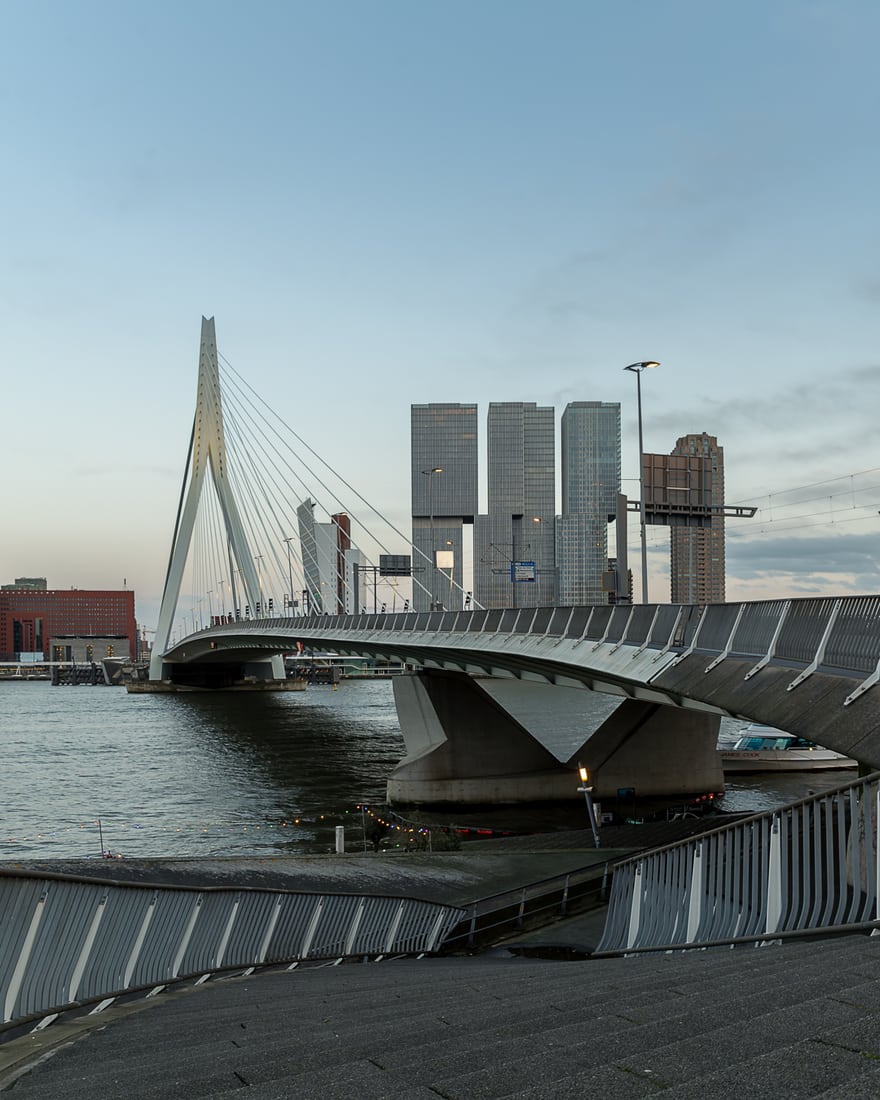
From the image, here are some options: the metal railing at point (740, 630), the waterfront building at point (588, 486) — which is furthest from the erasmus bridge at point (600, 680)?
the waterfront building at point (588, 486)

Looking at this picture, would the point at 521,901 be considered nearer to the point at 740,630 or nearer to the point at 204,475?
the point at 740,630

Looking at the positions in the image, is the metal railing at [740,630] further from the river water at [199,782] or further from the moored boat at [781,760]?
the moored boat at [781,760]

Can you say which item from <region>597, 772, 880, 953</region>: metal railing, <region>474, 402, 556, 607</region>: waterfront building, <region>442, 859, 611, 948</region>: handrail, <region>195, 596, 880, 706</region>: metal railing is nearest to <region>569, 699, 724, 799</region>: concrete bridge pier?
<region>195, 596, 880, 706</region>: metal railing


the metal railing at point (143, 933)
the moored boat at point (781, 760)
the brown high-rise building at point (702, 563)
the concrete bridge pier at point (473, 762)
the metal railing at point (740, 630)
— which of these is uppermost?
the brown high-rise building at point (702, 563)

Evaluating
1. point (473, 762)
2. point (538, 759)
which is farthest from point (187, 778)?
point (538, 759)

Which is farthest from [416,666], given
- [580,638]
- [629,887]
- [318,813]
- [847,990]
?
[847,990]

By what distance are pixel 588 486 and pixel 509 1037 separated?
426ft

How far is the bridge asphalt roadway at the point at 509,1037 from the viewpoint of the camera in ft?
13.1

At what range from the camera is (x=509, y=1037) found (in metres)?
5.20

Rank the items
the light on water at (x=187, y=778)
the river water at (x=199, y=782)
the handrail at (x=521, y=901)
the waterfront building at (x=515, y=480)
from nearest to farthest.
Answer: the handrail at (x=521, y=901) < the river water at (x=199, y=782) < the light on water at (x=187, y=778) < the waterfront building at (x=515, y=480)

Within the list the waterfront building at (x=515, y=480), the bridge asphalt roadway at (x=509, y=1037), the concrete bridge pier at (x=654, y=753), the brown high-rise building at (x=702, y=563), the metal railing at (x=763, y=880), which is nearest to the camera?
the bridge asphalt roadway at (x=509, y=1037)

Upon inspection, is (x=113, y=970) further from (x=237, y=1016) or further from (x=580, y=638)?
(x=580, y=638)

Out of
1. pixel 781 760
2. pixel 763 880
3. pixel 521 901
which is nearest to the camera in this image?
pixel 763 880

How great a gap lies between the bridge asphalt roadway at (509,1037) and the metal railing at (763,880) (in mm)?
555
